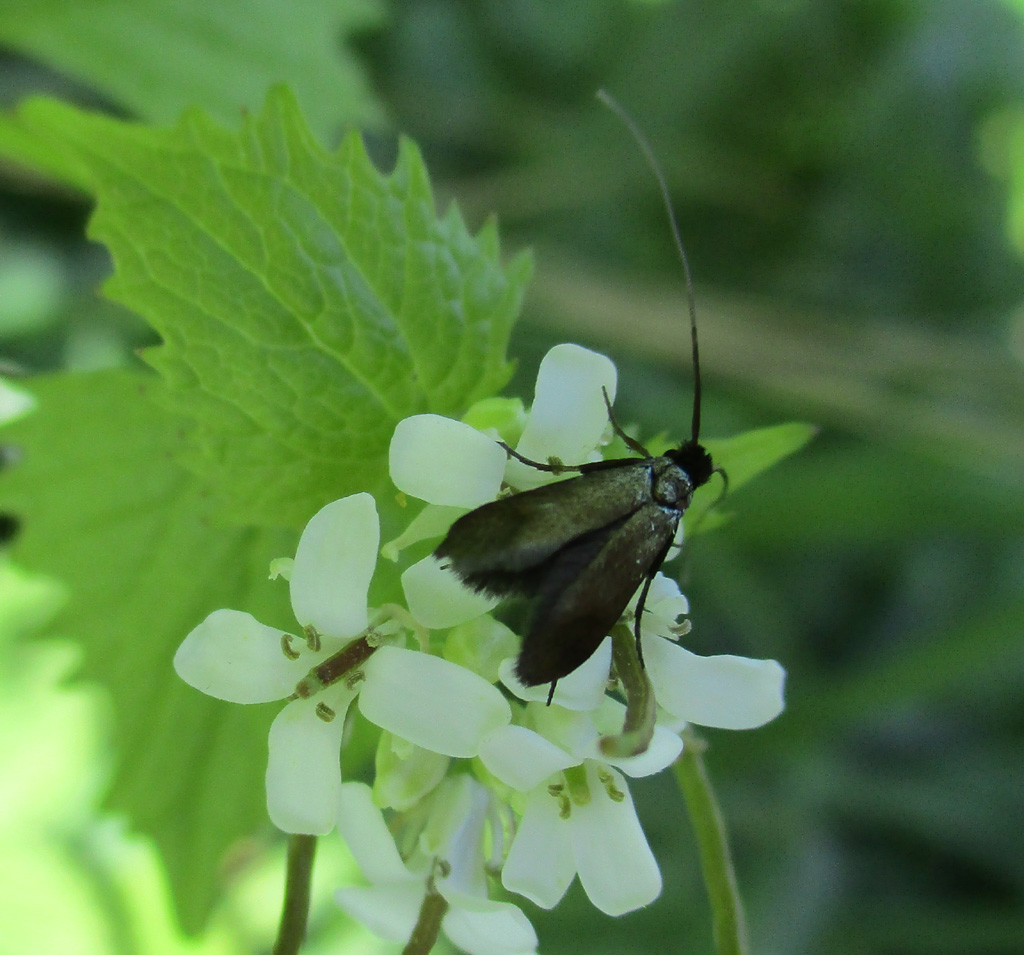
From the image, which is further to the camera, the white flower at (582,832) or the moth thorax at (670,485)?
the moth thorax at (670,485)

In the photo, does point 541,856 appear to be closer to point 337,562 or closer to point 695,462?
point 337,562

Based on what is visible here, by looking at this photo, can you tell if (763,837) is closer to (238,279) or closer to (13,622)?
(13,622)

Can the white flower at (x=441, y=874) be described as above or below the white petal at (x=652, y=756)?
below

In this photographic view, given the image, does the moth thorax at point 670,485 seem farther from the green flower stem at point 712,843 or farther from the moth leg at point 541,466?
the green flower stem at point 712,843

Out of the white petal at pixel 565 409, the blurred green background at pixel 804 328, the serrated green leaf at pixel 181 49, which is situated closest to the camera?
the white petal at pixel 565 409

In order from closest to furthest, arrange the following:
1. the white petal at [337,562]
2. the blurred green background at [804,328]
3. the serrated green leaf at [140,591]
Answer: the white petal at [337,562] → the serrated green leaf at [140,591] → the blurred green background at [804,328]

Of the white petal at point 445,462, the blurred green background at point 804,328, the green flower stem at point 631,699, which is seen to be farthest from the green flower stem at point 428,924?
the blurred green background at point 804,328

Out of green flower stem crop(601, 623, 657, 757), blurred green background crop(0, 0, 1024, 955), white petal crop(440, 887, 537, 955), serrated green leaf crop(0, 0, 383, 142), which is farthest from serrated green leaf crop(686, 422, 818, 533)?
serrated green leaf crop(0, 0, 383, 142)
